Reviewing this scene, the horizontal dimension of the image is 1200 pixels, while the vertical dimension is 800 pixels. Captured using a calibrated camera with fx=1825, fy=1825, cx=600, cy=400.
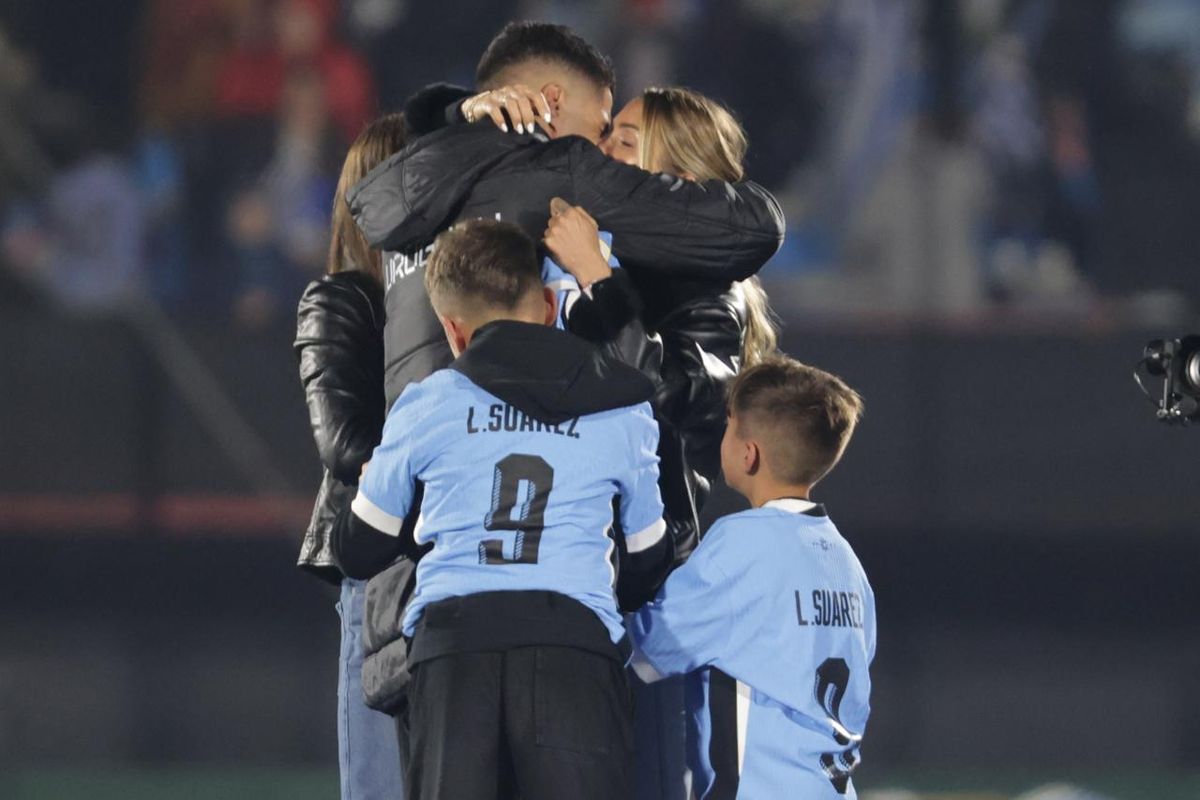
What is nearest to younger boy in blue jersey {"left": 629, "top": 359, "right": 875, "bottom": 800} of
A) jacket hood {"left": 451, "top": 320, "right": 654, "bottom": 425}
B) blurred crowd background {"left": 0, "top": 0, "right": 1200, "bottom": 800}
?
jacket hood {"left": 451, "top": 320, "right": 654, "bottom": 425}

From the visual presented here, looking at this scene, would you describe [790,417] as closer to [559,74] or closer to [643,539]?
[643,539]

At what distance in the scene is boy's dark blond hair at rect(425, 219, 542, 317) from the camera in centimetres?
185

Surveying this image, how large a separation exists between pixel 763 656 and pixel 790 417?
0.27 meters

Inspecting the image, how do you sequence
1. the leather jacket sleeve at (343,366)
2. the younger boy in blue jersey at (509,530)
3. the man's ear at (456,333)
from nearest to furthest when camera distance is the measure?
the younger boy in blue jersey at (509,530) → the man's ear at (456,333) → the leather jacket sleeve at (343,366)

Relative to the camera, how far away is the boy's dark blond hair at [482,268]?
1.85 metres

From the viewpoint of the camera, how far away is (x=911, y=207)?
21.5ft

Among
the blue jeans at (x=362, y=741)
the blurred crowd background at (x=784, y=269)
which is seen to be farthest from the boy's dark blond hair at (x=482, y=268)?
the blurred crowd background at (x=784, y=269)

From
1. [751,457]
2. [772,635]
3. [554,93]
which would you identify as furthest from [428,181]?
[772,635]

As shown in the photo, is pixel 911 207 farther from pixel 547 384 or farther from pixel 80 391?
pixel 547 384

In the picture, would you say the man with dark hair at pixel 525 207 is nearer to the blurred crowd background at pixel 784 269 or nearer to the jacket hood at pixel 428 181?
the jacket hood at pixel 428 181

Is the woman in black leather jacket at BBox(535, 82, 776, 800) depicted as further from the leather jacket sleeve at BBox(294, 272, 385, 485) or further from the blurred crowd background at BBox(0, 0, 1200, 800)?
the blurred crowd background at BBox(0, 0, 1200, 800)

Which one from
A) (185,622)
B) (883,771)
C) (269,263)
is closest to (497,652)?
(883,771)

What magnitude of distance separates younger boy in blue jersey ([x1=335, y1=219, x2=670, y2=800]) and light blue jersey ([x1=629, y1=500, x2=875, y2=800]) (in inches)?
7.3

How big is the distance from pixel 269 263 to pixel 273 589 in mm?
1130
